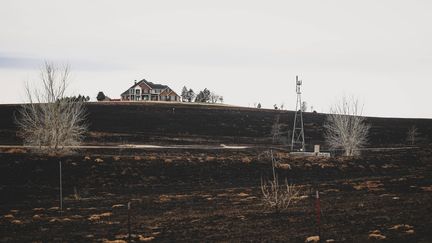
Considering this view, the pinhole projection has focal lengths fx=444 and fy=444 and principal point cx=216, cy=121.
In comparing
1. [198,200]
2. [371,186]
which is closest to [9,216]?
[198,200]

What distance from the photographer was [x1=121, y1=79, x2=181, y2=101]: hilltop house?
131750 mm

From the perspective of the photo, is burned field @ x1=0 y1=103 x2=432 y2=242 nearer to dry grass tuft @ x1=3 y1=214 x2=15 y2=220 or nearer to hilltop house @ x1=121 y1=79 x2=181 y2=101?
dry grass tuft @ x1=3 y1=214 x2=15 y2=220

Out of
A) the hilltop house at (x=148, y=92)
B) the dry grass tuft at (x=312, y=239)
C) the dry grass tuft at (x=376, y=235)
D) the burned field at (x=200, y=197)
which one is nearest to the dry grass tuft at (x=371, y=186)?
the burned field at (x=200, y=197)

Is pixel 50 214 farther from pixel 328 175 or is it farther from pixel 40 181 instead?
pixel 328 175

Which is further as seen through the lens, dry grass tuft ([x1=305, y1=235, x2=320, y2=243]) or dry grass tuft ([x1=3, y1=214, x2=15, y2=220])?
dry grass tuft ([x1=3, y1=214, x2=15, y2=220])

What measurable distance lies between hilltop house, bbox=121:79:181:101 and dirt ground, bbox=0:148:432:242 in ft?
270

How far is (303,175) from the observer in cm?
4034

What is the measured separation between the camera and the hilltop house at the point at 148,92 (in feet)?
432

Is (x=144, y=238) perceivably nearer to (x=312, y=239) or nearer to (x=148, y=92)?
(x=312, y=239)

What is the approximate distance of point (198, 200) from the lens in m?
27.3

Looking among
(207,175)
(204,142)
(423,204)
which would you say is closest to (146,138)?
(204,142)

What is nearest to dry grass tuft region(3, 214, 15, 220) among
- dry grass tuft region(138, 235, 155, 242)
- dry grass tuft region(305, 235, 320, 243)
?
dry grass tuft region(138, 235, 155, 242)

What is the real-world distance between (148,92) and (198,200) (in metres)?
107

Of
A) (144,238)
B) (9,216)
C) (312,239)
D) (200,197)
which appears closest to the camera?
(312,239)
